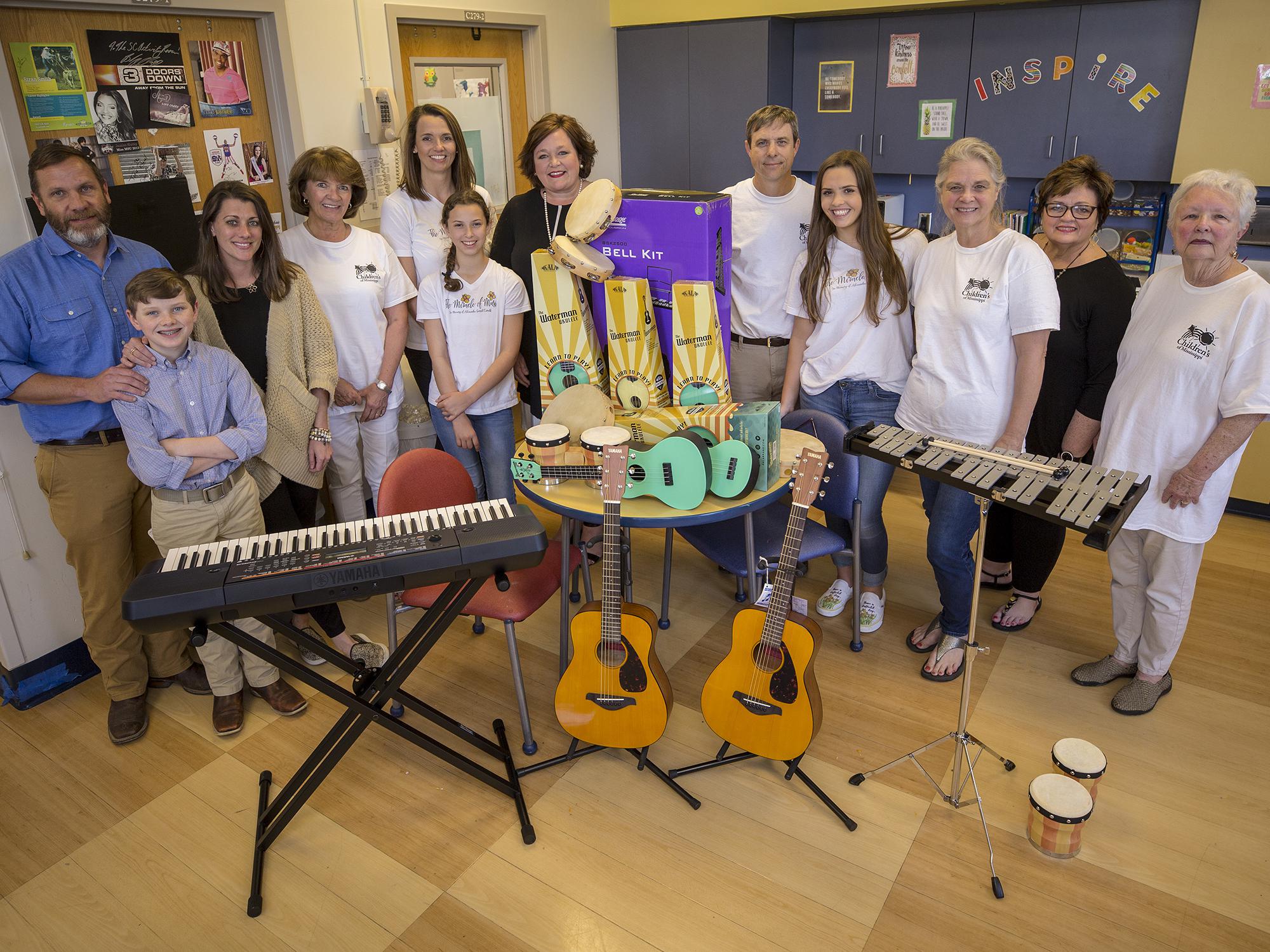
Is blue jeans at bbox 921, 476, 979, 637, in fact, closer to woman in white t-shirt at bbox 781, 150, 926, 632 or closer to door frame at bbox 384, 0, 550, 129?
woman in white t-shirt at bbox 781, 150, 926, 632

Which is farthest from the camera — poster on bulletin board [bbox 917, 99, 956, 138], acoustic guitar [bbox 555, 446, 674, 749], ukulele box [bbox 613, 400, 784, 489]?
poster on bulletin board [bbox 917, 99, 956, 138]

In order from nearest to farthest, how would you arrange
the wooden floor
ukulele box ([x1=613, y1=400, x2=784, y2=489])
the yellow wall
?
1. the wooden floor
2. ukulele box ([x1=613, y1=400, x2=784, y2=489])
3. the yellow wall

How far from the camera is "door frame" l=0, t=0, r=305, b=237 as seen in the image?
11.3 feet

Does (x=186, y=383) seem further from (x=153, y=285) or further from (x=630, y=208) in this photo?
(x=630, y=208)

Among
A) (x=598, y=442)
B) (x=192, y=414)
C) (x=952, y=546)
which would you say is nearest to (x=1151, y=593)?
(x=952, y=546)

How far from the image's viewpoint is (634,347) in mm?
2887

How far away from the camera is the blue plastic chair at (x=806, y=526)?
2.81m

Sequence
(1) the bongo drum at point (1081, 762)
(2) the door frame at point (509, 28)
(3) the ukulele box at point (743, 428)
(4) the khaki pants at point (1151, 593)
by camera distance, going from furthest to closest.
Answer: (2) the door frame at point (509, 28) < (4) the khaki pants at point (1151, 593) < (3) the ukulele box at point (743, 428) < (1) the bongo drum at point (1081, 762)

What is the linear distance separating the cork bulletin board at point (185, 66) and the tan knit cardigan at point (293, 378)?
1.18 m

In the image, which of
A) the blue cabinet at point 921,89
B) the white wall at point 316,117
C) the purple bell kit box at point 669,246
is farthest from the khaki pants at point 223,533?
the blue cabinet at point 921,89

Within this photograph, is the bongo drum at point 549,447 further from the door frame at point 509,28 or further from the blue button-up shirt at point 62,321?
the door frame at point 509,28

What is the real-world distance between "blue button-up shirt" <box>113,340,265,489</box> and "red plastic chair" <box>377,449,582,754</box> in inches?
16.5

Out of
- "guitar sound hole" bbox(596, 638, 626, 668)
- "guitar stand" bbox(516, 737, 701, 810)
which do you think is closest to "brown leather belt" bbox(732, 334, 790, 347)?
"guitar sound hole" bbox(596, 638, 626, 668)

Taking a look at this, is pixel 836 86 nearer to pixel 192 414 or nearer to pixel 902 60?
pixel 902 60
